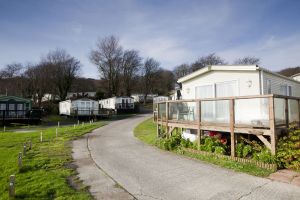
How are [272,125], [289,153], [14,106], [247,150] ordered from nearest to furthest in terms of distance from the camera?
1. [289,153]
2. [272,125]
3. [247,150]
4. [14,106]

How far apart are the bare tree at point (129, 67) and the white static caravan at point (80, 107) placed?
66.3 feet

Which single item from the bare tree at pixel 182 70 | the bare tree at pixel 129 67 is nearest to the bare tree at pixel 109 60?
the bare tree at pixel 129 67

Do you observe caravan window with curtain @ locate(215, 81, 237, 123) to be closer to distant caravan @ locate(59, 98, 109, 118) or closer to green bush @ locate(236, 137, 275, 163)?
green bush @ locate(236, 137, 275, 163)

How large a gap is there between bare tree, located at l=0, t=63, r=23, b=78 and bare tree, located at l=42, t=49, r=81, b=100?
5986 mm

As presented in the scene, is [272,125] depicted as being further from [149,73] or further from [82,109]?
[149,73]

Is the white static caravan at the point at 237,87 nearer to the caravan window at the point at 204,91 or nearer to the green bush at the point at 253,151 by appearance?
the caravan window at the point at 204,91

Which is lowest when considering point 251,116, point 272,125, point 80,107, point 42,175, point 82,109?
point 42,175

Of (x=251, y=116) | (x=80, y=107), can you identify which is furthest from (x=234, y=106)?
(x=80, y=107)

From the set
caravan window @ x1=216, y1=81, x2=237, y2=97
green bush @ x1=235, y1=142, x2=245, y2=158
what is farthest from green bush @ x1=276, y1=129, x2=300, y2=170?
caravan window @ x1=216, y1=81, x2=237, y2=97

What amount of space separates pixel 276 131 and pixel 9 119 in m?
28.7

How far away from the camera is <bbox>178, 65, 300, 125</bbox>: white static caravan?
9.17 metres

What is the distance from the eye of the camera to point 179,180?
7.16m

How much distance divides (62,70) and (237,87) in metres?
45.7

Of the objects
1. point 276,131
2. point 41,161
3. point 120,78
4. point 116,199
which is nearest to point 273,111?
point 276,131
